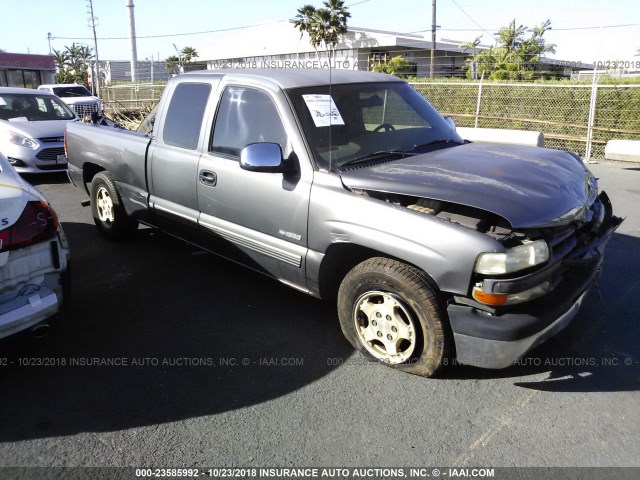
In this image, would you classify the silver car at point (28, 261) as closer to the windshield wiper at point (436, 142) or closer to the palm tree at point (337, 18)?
the windshield wiper at point (436, 142)

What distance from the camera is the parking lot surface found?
8.80ft

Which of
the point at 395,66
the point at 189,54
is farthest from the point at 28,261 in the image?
the point at 189,54

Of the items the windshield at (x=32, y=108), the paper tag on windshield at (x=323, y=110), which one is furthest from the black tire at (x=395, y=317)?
the windshield at (x=32, y=108)

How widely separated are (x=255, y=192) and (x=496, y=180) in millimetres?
1681

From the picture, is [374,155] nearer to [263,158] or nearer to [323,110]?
[323,110]

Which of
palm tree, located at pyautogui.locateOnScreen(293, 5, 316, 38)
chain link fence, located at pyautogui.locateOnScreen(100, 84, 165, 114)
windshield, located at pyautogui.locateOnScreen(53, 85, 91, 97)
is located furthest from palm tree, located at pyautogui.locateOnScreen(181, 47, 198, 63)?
windshield, located at pyautogui.locateOnScreen(53, 85, 91, 97)

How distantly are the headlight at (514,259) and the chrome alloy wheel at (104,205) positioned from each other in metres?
4.25

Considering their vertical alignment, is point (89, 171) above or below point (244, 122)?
below

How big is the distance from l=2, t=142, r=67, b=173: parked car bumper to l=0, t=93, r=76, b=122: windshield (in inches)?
39.0

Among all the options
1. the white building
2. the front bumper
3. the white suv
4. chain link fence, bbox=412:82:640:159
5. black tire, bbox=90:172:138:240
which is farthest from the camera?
the white building

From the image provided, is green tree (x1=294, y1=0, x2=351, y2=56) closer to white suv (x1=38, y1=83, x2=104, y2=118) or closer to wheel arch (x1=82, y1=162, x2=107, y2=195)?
white suv (x1=38, y1=83, x2=104, y2=118)

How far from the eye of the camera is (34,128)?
30.9 feet

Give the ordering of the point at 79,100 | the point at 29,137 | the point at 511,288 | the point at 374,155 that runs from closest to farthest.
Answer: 1. the point at 511,288
2. the point at 374,155
3. the point at 29,137
4. the point at 79,100

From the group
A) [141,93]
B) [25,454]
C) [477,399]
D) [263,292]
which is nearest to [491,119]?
[263,292]
